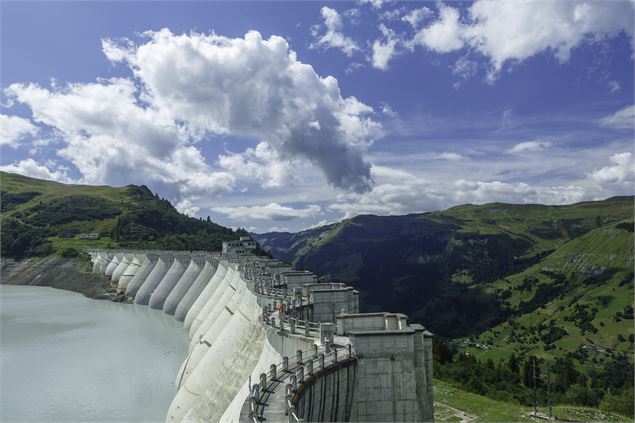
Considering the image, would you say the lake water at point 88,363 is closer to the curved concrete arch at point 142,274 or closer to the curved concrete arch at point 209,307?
the curved concrete arch at point 209,307

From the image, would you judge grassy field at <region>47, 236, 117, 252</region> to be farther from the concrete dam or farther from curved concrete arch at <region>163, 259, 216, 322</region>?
the concrete dam

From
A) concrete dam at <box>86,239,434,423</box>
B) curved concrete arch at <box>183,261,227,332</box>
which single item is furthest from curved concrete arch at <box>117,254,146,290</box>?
concrete dam at <box>86,239,434,423</box>

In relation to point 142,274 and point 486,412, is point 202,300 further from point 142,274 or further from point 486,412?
point 486,412

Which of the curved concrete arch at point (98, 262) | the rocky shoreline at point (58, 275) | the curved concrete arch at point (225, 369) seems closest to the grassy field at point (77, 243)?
the rocky shoreline at point (58, 275)

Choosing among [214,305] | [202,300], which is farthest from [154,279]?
[214,305]

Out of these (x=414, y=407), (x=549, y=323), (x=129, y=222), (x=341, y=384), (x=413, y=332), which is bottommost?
(x=549, y=323)

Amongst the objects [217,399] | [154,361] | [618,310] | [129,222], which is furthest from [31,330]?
[618,310]

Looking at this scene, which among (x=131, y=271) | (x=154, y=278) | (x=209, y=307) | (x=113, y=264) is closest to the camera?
(x=209, y=307)

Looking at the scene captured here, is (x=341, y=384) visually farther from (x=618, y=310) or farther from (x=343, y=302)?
(x=618, y=310)
